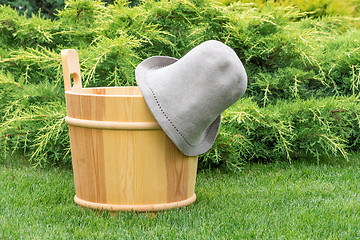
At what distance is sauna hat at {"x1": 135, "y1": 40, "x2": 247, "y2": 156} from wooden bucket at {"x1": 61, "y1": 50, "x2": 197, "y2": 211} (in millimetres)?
73

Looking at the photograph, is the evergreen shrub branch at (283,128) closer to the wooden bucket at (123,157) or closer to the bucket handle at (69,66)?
the wooden bucket at (123,157)

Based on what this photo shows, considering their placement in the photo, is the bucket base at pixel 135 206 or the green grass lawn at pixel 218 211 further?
the bucket base at pixel 135 206

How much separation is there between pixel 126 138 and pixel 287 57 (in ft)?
6.45

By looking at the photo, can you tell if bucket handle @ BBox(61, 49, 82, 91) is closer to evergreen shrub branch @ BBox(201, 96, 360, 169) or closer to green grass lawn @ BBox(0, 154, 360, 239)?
green grass lawn @ BBox(0, 154, 360, 239)

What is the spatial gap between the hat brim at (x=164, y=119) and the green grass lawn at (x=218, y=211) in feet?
1.08

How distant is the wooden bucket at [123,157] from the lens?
2037 millimetres

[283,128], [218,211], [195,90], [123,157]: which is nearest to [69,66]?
[123,157]

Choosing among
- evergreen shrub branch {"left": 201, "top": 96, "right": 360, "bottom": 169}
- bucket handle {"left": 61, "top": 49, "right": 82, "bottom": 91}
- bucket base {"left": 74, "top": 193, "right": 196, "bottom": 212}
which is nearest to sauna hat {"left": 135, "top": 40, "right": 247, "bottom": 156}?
Answer: bucket base {"left": 74, "top": 193, "right": 196, "bottom": 212}

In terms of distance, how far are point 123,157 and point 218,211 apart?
1.91ft

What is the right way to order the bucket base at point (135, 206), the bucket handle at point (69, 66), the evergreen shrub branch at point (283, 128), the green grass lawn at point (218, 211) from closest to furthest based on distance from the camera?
the green grass lawn at point (218, 211) < the bucket base at point (135, 206) < the bucket handle at point (69, 66) < the evergreen shrub branch at point (283, 128)

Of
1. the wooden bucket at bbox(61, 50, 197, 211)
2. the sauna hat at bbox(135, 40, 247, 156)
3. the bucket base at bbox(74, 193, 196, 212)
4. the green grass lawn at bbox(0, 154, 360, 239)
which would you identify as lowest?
the green grass lawn at bbox(0, 154, 360, 239)

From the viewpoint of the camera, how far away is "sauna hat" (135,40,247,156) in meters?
1.98

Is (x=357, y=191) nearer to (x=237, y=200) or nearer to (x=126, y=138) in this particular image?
(x=237, y=200)

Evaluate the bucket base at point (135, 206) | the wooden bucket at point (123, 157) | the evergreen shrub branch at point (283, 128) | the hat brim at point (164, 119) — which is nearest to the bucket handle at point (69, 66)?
the wooden bucket at point (123, 157)
